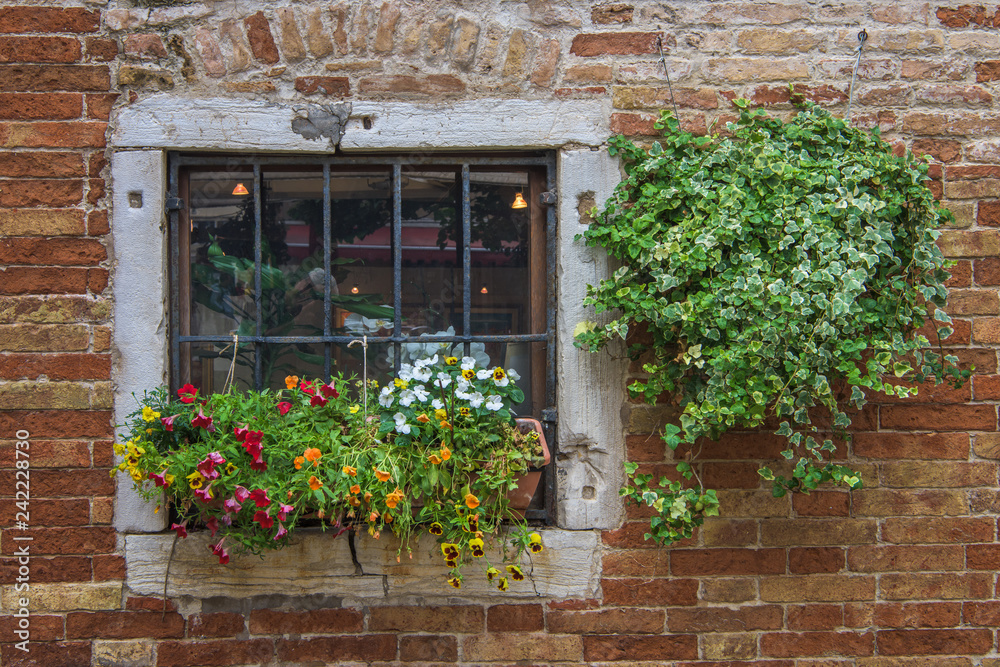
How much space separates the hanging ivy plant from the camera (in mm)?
1917

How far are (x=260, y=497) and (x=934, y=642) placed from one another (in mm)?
2317

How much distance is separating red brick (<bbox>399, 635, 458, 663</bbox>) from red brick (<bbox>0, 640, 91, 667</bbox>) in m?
1.06

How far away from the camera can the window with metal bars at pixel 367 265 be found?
7.71 ft

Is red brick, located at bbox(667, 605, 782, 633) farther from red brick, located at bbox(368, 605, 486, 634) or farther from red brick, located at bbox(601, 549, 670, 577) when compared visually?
red brick, located at bbox(368, 605, 486, 634)

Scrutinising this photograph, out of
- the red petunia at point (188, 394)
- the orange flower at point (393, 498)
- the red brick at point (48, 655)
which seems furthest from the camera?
the red brick at point (48, 655)

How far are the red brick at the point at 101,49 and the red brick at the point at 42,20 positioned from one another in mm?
46

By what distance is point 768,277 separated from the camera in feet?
6.43

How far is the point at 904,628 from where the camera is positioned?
229 cm

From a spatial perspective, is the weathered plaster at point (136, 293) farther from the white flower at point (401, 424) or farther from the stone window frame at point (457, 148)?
the white flower at point (401, 424)

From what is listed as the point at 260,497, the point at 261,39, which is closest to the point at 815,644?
the point at 260,497

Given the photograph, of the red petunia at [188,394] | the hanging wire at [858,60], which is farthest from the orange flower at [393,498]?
the hanging wire at [858,60]

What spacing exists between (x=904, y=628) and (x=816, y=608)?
1.04ft

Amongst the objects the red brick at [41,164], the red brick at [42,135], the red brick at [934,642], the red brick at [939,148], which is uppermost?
the red brick at [42,135]

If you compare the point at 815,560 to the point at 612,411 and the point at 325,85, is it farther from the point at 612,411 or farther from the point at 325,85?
the point at 325,85
